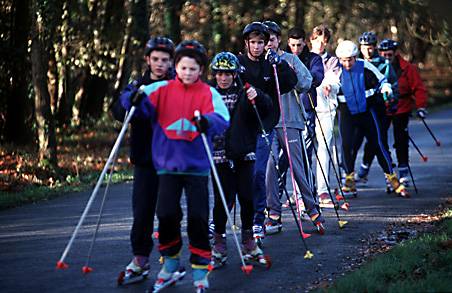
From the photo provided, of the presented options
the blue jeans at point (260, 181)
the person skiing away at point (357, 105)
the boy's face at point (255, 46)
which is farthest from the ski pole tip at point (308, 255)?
the person skiing away at point (357, 105)

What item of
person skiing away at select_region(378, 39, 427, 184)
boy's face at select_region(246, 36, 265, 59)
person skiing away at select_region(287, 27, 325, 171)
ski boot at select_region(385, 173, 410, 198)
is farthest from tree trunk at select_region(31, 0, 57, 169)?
boy's face at select_region(246, 36, 265, 59)

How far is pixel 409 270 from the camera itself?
8.31m

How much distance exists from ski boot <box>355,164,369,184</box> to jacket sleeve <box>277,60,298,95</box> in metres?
5.21

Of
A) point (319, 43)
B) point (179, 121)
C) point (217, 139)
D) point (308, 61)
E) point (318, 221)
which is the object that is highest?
point (319, 43)

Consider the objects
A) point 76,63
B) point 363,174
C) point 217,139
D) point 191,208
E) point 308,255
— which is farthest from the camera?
point 76,63

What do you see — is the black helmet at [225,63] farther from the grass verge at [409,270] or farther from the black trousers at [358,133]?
the black trousers at [358,133]

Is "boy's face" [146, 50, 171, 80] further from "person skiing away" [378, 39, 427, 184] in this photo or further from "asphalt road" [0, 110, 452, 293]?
"person skiing away" [378, 39, 427, 184]

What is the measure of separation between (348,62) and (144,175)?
5914mm

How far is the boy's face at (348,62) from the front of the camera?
13.6 metres

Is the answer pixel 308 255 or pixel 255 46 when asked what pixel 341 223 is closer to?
pixel 308 255

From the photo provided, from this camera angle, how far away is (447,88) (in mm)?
49000

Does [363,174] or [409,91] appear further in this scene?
[363,174]

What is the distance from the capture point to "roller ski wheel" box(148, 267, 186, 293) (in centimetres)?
799

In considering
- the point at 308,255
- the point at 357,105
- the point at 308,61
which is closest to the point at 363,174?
the point at 357,105
